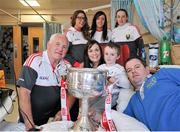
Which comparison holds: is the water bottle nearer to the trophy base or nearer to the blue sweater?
the blue sweater

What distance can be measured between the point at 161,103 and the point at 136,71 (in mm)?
406

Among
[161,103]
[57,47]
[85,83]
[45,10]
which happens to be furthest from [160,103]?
[45,10]

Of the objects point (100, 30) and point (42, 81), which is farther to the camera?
point (100, 30)

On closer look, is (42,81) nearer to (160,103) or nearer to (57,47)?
(57,47)

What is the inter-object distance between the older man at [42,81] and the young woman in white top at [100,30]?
39.7 inches

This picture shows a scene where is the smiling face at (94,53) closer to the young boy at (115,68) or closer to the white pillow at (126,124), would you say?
the young boy at (115,68)

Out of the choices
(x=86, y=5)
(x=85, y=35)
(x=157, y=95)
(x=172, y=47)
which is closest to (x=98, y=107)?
(x=157, y=95)

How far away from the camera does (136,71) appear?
5.85 feet

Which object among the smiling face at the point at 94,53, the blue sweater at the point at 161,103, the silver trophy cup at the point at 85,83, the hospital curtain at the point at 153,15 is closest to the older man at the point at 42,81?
the smiling face at the point at 94,53

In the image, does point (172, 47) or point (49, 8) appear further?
point (49, 8)

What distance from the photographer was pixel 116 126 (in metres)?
1.19

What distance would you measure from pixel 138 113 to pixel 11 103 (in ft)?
2.41

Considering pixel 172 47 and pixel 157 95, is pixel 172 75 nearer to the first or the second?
pixel 157 95

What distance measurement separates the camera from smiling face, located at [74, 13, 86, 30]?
9.04ft
